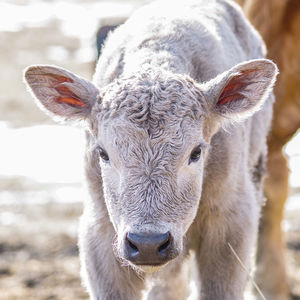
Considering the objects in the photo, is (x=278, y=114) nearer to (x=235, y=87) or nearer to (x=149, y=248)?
(x=235, y=87)

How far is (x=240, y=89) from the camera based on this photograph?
4.60 m

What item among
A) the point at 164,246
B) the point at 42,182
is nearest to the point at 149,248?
the point at 164,246

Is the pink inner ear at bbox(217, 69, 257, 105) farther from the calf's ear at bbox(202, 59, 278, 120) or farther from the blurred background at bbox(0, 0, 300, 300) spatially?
the blurred background at bbox(0, 0, 300, 300)

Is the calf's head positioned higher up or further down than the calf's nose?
higher up

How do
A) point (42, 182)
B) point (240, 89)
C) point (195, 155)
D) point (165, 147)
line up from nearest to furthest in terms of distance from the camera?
point (165, 147)
point (195, 155)
point (240, 89)
point (42, 182)

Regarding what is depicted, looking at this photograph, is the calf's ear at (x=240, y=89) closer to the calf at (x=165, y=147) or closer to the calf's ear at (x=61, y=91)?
the calf at (x=165, y=147)

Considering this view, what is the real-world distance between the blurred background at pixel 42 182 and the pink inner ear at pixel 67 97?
3.90ft

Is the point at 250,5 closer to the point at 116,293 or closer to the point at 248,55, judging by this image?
the point at 248,55

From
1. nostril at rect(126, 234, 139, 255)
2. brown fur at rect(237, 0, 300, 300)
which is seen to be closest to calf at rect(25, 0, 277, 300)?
nostril at rect(126, 234, 139, 255)

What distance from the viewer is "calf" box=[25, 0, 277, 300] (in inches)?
164

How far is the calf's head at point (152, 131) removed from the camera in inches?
159

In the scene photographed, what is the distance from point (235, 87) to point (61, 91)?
2.94 feet

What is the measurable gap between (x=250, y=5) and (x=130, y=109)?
332 centimetres

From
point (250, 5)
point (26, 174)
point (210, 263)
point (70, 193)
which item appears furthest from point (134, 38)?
point (26, 174)
